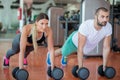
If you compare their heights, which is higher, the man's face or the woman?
the man's face

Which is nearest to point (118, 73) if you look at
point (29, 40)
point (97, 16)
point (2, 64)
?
point (97, 16)

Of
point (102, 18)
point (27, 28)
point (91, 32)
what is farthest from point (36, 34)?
point (102, 18)

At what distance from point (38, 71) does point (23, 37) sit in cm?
91

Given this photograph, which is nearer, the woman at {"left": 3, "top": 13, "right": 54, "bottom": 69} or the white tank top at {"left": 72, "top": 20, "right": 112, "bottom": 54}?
the woman at {"left": 3, "top": 13, "right": 54, "bottom": 69}

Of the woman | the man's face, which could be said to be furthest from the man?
the woman

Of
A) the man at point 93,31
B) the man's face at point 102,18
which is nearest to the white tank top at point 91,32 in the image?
the man at point 93,31

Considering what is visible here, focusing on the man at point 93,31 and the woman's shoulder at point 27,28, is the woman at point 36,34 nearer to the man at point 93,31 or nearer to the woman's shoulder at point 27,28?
the woman's shoulder at point 27,28

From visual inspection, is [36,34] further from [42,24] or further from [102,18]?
[102,18]

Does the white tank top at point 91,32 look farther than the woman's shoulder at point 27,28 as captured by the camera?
Yes

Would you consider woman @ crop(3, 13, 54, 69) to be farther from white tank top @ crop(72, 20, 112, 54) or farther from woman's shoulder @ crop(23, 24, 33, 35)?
white tank top @ crop(72, 20, 112, 54)

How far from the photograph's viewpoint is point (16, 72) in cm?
292

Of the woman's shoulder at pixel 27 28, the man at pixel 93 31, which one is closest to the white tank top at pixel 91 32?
the man at pixel 93 31

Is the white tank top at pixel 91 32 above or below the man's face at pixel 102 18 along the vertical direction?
below

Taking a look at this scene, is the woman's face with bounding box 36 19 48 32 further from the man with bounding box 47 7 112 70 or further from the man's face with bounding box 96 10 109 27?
the man's face with bounding box 96 10 109 27
